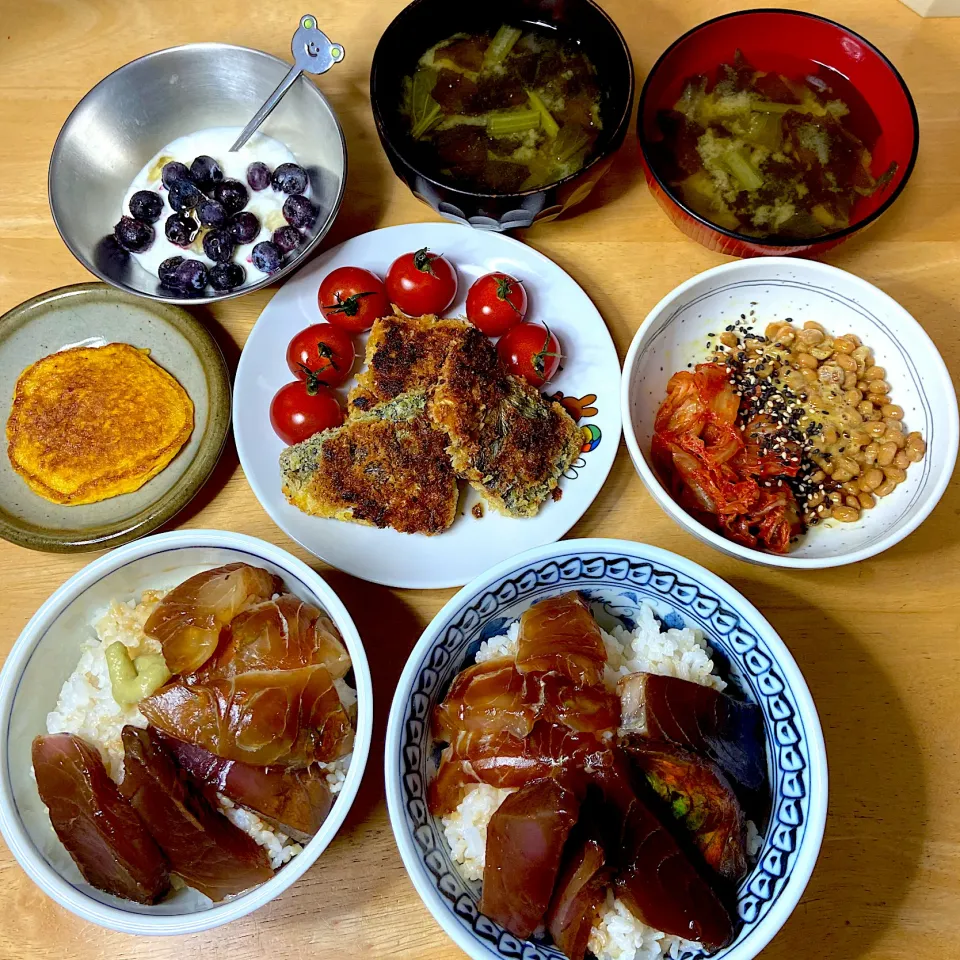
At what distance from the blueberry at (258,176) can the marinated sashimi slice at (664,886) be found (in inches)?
68.4

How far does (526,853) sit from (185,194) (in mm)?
1778

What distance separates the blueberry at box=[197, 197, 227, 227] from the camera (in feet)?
6.79

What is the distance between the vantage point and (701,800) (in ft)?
4.87

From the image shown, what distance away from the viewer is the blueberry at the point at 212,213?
207 centimetres

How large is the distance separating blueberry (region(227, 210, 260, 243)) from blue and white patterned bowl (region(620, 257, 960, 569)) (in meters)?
1.01

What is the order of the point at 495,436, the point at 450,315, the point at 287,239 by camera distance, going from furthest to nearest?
the point at 450,315 < the point at 287,239 < the point at 495,436

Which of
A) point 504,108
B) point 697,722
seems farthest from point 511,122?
point 697,722

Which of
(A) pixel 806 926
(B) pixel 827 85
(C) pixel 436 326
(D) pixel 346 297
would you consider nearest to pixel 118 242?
(D) pixel 346 297

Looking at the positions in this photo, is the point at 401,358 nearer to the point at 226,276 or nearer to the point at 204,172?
the point at 226,276

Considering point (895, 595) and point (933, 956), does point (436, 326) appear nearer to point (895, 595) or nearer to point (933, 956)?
point (895, 595)

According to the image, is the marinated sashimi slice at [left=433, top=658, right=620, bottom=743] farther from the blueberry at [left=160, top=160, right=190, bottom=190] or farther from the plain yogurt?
the blueberry at [left=160, top=160, right=190, bottom=190]

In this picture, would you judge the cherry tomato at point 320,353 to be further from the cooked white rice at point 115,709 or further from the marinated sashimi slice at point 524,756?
the marinated sashimi slice at point 524,756

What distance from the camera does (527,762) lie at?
1.56 meters

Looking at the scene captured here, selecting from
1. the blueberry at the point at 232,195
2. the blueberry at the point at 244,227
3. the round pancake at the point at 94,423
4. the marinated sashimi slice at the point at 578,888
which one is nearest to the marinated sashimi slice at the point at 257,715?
the marinated sashimi slice at the point at 578,888
